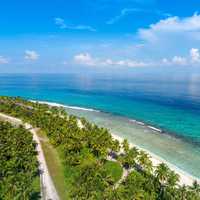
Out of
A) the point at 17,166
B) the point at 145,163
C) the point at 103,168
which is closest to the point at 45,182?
the point at 17,166

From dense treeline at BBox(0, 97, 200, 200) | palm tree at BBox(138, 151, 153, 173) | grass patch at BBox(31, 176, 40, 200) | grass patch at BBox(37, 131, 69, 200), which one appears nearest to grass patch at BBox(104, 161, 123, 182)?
dense treeline at BBox(0, 97, 200, 200)

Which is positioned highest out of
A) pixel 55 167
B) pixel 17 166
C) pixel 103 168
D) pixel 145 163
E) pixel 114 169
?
pixel 17 166

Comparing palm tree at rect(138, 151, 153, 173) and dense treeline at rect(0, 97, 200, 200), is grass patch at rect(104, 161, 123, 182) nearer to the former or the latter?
dense treeline at rect(0, 97, 200, 200)

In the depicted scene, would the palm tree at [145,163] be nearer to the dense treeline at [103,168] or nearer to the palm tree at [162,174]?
the dense treeline at [103,168]

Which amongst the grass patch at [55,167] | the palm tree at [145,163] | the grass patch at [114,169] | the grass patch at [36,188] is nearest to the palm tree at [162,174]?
the palm tree at [145,163]

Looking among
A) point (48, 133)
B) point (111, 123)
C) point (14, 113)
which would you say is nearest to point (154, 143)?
point (111, 123)

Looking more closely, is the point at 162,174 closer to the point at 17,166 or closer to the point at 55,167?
the point at 55,167
